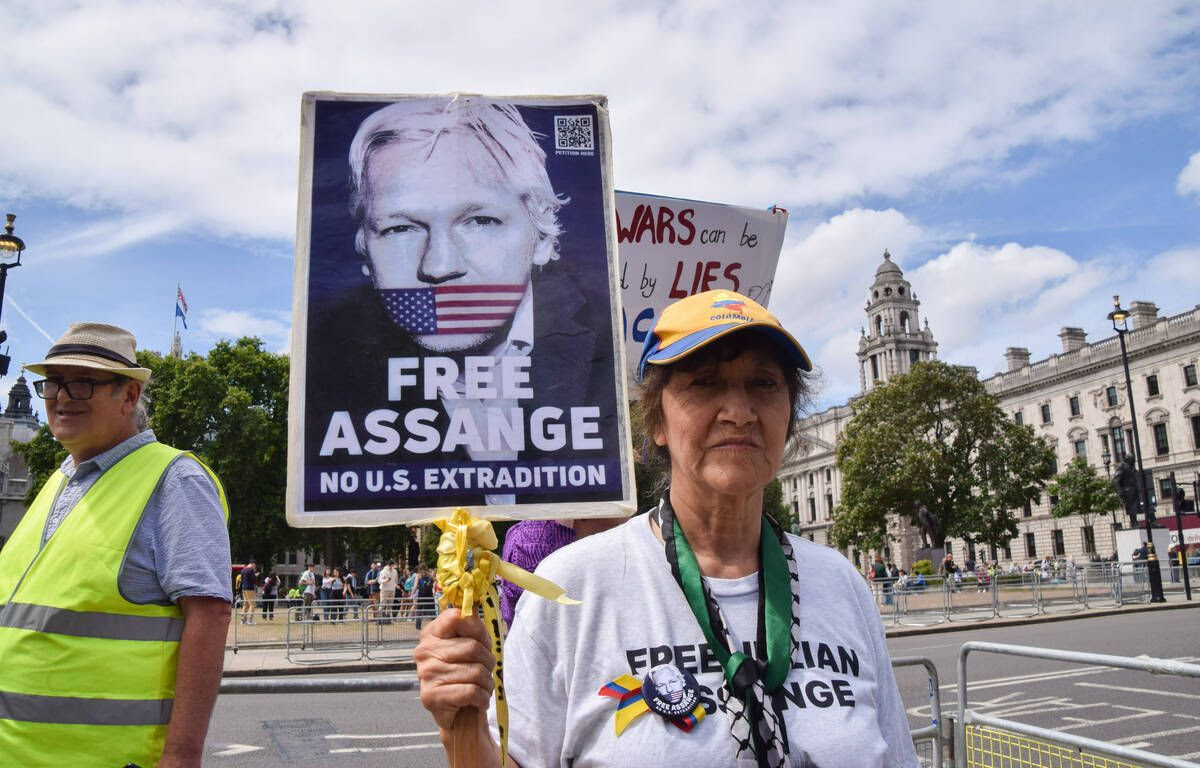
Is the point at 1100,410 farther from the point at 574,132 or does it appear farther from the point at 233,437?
the point at 574,132

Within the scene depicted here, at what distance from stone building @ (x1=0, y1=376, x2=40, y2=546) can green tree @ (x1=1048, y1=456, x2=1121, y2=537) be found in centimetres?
10459

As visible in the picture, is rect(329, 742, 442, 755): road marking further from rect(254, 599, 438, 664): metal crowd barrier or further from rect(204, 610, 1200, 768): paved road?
rect(254, 599, 438, 664): metal crowd barrier

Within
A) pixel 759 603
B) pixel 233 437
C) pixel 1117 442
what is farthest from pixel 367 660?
pixel 1117 442

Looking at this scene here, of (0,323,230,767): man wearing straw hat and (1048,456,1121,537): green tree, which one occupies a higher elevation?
(1048,456,1121,537): green tree

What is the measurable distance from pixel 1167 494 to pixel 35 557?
70.7 m

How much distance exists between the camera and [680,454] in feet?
6.54

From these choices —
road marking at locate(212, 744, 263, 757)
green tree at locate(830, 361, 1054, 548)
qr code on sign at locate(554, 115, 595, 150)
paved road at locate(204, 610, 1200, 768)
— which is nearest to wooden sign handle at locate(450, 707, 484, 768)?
qr code on sign at locate(554, 115, 595, 150)

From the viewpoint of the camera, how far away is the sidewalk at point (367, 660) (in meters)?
14.5

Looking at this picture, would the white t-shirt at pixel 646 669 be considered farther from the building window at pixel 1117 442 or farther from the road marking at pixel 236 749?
the building window at pixel 1117 442

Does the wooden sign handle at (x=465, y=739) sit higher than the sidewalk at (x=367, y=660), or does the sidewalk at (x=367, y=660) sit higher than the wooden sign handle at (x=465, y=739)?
the wooden sign handle at (x=465, y=739)

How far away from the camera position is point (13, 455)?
101 m

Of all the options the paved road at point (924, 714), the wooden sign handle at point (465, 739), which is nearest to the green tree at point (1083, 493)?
the paved road at point (924, 714)

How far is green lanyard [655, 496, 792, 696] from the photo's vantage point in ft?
5.54

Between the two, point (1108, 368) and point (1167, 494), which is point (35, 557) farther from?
point (1108, 368)
